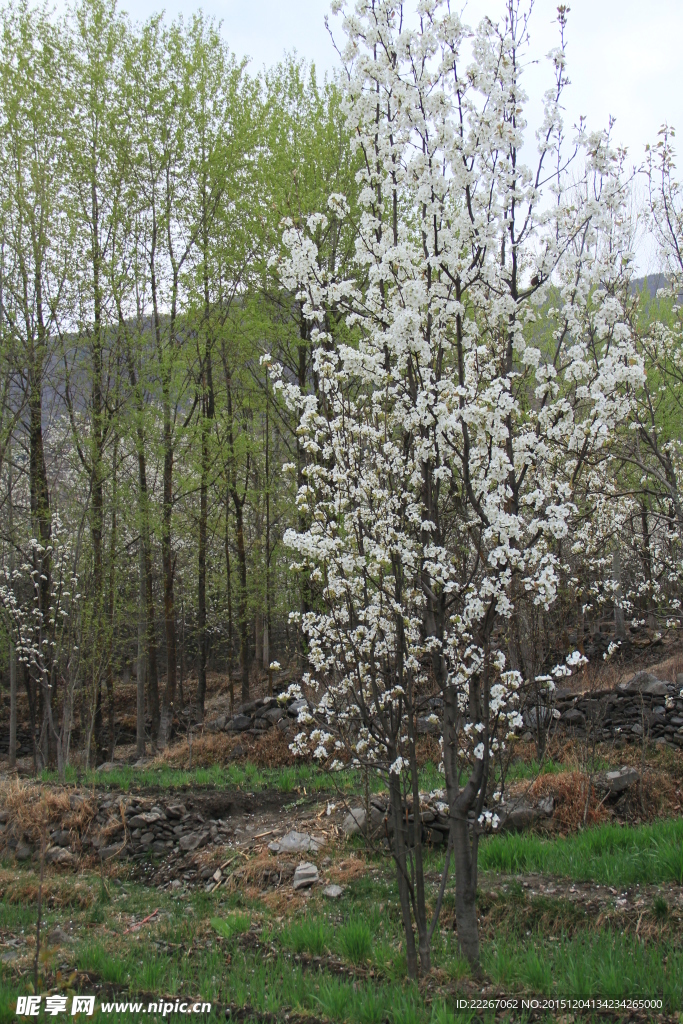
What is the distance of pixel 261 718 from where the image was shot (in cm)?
1294

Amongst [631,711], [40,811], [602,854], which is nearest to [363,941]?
[602,854]

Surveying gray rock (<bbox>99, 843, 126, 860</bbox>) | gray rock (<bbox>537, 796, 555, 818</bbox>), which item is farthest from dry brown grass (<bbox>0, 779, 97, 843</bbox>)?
gray rock (<bbox>537, 796, 555, 818</bbox>)

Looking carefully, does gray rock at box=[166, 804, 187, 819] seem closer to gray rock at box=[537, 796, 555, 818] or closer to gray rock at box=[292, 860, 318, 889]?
gray rock at box=[292, 860, 318, 889]

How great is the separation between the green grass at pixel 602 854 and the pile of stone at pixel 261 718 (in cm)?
715

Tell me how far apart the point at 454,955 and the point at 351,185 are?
12.8 meters

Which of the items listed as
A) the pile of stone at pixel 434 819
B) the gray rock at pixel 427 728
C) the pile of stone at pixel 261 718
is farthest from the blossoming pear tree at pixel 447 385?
the pile of stone at pixel 261 718

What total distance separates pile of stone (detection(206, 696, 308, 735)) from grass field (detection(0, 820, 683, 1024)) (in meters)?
6.03

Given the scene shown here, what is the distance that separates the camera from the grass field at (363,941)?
348 centimetres

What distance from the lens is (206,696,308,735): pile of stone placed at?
12586 millimetres

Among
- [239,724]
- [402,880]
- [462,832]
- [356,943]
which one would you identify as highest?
[462,832]

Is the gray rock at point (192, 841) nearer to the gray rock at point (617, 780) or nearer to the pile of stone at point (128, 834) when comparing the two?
the pile of stone at point (128, 834)

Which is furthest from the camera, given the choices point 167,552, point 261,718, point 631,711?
point 167,552

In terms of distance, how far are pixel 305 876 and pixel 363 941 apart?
6.31 feet

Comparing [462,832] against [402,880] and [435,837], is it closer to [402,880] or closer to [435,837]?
[402,880]
